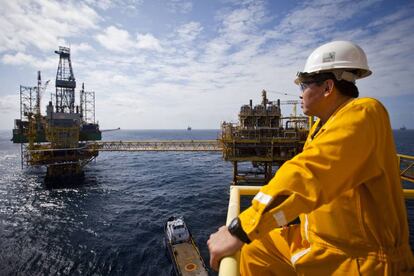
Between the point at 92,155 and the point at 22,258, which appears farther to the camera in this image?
the point at 92,155

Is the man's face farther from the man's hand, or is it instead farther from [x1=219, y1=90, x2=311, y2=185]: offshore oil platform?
[x1=219, y1=90, x2=311, y2=185]: offshore oil platform

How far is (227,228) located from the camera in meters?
1.91

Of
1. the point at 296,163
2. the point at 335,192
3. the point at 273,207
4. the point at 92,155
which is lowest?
the point at 92,155

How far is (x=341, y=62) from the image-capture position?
2.13 meters

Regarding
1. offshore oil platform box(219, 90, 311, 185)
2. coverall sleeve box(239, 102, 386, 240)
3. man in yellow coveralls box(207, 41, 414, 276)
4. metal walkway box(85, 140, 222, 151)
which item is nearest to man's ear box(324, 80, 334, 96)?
man in yellow coveralls box(207, 41, 414, 276)

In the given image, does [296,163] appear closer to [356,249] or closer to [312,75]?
[356,249]

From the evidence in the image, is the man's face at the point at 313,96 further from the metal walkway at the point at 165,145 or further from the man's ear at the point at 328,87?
the metal walkway at the point at 165,145

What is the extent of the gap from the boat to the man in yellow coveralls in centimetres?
1459

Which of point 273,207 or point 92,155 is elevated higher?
point 273,207

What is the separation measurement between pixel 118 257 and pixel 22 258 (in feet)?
25.9

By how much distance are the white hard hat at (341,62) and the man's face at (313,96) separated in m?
0.12

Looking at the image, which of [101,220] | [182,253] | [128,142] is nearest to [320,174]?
[182,253]

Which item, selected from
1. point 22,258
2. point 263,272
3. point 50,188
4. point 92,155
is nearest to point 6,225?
point 22,258

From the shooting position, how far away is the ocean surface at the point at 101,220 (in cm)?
1794
